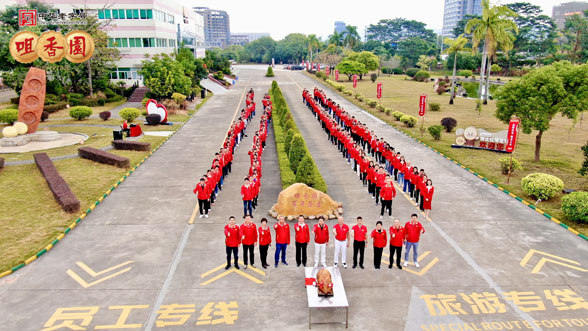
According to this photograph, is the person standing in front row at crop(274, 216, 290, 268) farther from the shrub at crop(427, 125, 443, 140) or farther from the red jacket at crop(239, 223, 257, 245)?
the shrub at crop(427, 125, 443, 140)

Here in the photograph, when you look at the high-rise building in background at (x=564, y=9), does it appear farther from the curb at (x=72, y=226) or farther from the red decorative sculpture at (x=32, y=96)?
the curb at (x=72, y=226)

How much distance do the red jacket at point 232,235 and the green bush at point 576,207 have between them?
10666 mm

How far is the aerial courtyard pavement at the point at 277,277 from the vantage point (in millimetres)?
8614

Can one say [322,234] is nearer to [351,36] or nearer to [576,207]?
[576,207]

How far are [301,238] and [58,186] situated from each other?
1060 centimetres

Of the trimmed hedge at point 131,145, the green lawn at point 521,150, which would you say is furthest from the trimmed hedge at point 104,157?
the green lawn at point 521,150

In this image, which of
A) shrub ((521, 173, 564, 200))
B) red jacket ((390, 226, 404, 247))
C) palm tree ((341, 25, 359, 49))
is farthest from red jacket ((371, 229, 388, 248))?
palm tree ((341, 25, 359, 49))

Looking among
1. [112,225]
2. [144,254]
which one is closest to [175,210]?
[112,225]

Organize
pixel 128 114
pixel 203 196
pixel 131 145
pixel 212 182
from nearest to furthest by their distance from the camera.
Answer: pixel 203 196 < pixel 212 182 < pixel 131 145 < pixel 128 114

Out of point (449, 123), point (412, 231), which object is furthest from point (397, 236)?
point (449, 123)

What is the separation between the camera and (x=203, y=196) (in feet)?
43.7

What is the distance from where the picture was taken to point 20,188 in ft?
55.2

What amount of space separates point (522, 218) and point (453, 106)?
1235 inches

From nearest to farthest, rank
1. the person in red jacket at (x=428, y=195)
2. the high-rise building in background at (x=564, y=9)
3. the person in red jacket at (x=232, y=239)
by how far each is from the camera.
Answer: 1. the person in red jacket at (x=232, y=239)
2. the person in red jacket at (x=428, y=195)
3. the high-rise building in background at (x=564, y=9)
